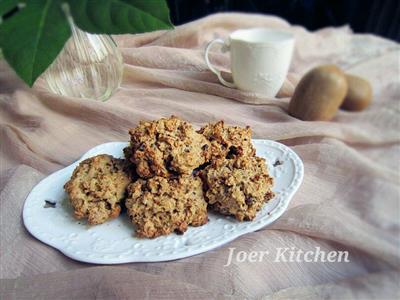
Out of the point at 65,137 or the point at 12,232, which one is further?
the point at 65,137

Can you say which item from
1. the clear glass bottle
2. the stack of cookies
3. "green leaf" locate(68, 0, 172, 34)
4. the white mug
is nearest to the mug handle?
the white mug

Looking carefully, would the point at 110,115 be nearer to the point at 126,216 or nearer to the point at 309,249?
the point at 126,216

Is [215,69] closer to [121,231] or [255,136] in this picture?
[255,136]

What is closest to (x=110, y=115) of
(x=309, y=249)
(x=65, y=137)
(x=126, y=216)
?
(x=65, y=137)

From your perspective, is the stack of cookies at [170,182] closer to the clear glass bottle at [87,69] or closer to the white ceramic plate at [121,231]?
the white ceramic plate at [121,231]

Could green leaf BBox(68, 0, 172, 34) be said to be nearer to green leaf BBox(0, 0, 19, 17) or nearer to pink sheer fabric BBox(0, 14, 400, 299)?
green leaf BBox(0, 0, 19, 17)

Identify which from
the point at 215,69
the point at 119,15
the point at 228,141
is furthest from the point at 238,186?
the point at 215,69

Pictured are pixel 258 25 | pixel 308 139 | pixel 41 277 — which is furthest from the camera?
Answer: pixel 258 25
